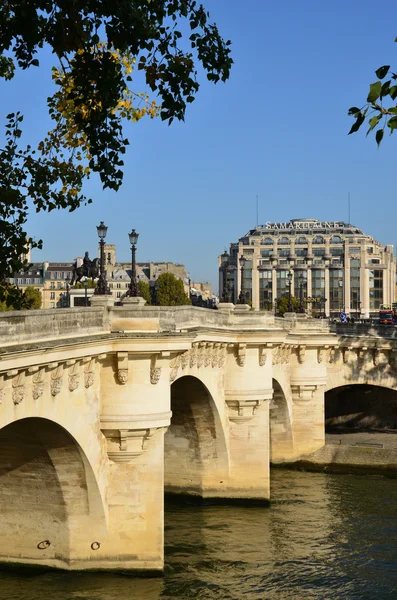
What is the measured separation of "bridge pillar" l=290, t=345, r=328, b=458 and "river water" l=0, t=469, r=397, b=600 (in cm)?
806

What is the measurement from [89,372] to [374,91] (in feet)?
56.5

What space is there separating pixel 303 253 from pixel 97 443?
148097 millimetres

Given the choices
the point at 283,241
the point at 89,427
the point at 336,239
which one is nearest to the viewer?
the point at 89,427

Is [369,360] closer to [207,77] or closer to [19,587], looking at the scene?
[19,587]

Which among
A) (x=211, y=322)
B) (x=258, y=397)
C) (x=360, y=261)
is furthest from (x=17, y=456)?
(x=360, y=261)

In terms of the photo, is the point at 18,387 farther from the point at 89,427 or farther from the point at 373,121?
the point at 373,121

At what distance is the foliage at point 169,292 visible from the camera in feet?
365

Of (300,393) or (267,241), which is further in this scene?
(267,241)

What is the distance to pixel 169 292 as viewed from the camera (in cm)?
11375

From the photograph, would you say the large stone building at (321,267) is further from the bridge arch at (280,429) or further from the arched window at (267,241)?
the bridge arch at (280,429)

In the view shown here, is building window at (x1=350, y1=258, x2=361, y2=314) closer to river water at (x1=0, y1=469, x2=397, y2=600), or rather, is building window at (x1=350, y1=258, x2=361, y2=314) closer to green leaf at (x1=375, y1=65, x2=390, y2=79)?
river water at (x1=0, y1=469, x2=397, y2=600)

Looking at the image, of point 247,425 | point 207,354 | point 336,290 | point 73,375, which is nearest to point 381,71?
point 73,375

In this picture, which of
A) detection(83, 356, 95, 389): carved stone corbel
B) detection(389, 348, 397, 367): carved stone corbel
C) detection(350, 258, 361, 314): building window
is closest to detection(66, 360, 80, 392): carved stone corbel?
detection(83, 356, 95, 389): carved stone corbel

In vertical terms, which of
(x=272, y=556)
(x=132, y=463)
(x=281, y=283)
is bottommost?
(x=272, y=556)
